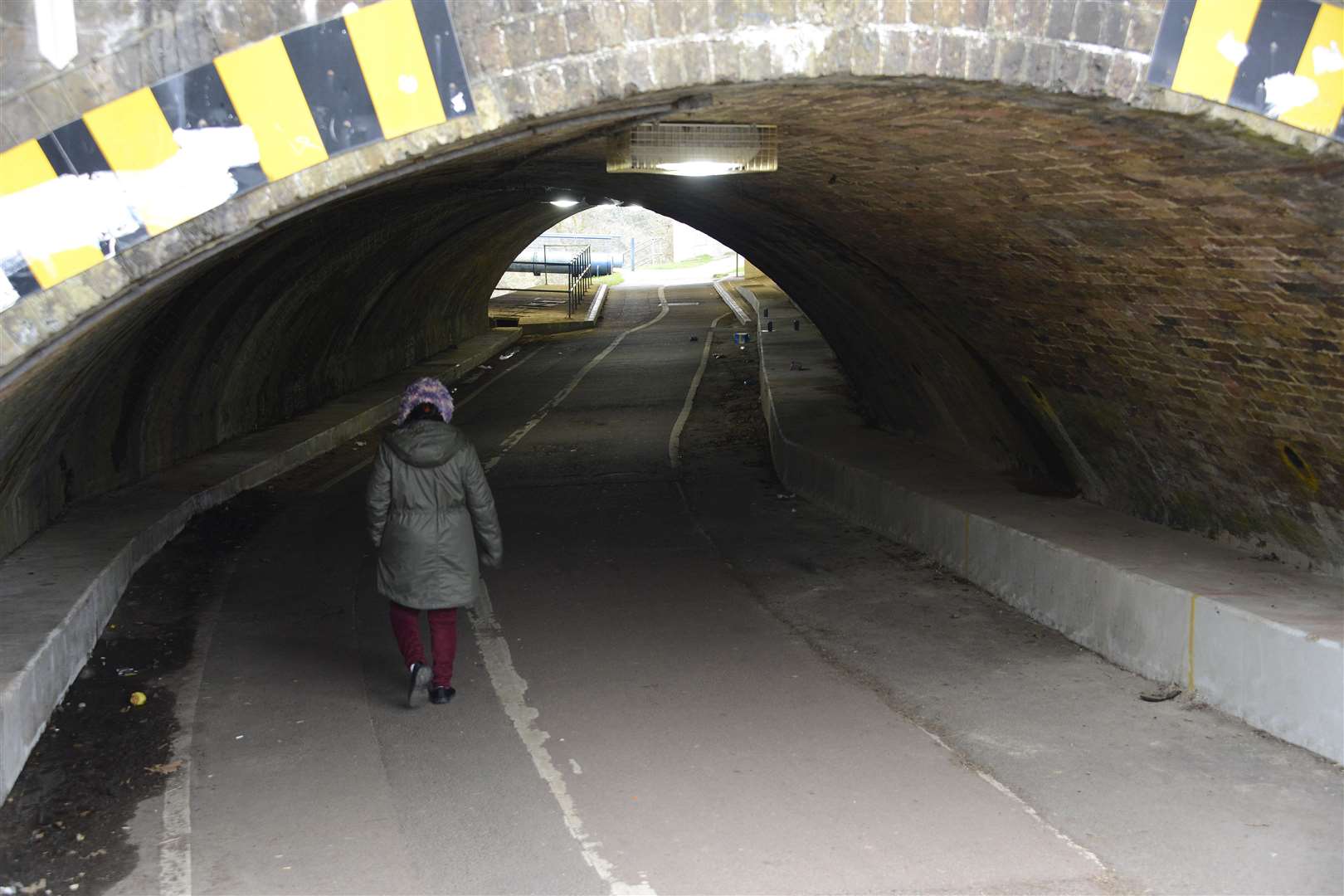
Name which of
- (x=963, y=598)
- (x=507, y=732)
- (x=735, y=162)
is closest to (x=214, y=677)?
(x=507, y=732)

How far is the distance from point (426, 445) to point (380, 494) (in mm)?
388

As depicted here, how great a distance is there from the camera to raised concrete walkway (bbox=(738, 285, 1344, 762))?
7.21m

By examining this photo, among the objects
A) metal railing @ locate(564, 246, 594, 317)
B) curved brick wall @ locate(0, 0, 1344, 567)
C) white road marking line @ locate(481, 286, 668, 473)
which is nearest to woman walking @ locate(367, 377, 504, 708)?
curved brick wall @ locate(0, 0, 1344, 567)

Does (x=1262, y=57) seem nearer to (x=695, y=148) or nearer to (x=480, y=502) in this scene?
(x=695, y=148)

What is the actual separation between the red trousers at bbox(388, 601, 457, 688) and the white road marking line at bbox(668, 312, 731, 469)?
8885mm

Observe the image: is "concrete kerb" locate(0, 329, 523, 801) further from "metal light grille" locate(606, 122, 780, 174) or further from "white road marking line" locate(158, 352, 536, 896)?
"metal light grille" locate(606, 122, 780, 174)

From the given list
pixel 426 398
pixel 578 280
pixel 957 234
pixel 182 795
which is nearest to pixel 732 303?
pixel 578 280

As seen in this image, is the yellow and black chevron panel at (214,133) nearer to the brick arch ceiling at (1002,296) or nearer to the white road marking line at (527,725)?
the brick arch ceiling at (1002,296)

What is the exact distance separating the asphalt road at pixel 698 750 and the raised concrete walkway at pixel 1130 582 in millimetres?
195

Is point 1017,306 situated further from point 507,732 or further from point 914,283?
point 507,732

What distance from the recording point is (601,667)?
→ 873 centimetres

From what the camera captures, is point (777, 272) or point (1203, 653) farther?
point (777, 272)

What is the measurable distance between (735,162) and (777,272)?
915 cm

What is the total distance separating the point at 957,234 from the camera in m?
9.32
